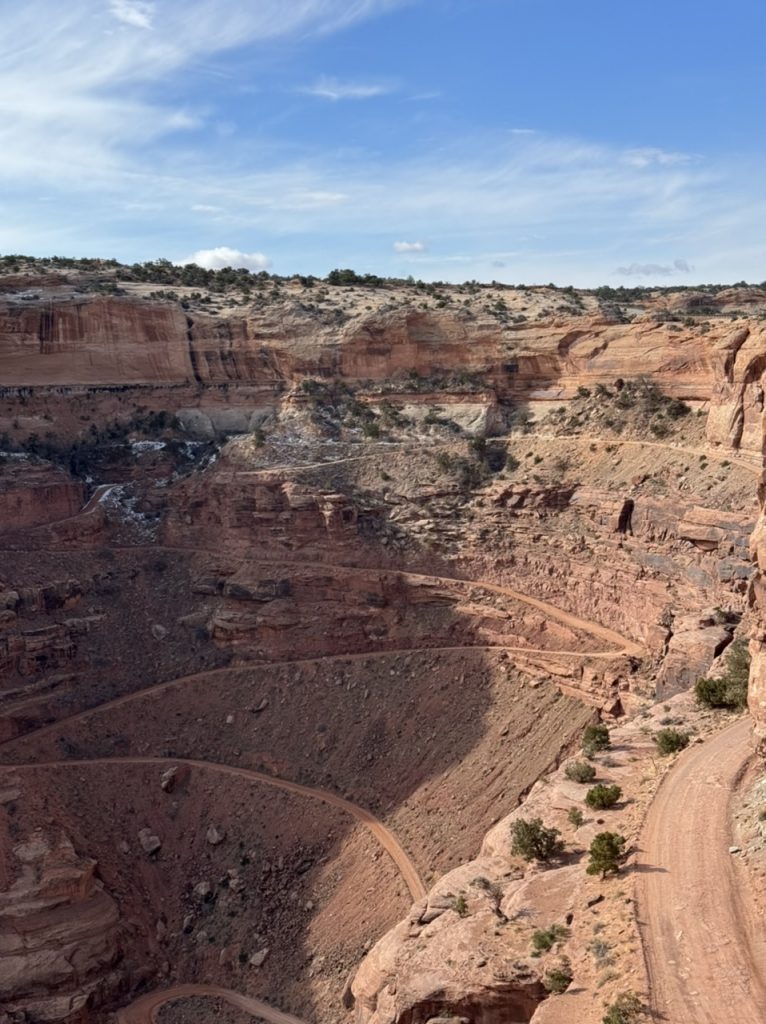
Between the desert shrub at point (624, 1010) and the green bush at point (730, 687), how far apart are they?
43.9ft

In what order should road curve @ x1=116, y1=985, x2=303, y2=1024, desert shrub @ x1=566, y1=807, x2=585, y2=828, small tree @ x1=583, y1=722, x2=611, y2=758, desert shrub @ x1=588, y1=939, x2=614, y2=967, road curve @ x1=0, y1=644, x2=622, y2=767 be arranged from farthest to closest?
1. road curve @ x1=0, y1=644, x2=622, y2=767
2. road curve @ x1=116, y1=985, x2=303, y2=1024
3. small tree @ x1=583, y1=722, x2=611, y2=758
4. desert shrub @ x1=566, y1=807, x2=585, y2=828
5. desert shrub @ x1=588, y1=939, x2=614, y2=967

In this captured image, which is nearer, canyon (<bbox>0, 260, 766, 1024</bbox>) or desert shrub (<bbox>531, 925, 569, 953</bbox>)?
desert shrub (<bbox>531, 925, 569, 953</bbox>)

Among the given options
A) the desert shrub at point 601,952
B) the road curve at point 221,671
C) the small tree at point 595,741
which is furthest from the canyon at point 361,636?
the small tree at point 595,741

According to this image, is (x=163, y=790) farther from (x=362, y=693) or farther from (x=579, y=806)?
(x=579, y=806)

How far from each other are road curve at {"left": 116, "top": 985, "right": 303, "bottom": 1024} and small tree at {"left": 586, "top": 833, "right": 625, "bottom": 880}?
14.1 m

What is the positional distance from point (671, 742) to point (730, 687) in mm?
3766

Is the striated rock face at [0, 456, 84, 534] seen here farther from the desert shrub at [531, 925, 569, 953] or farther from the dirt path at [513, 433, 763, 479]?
the desert shrub at [531, 925, 569, 953]

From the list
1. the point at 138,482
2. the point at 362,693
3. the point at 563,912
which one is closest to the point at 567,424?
the point at 362,693

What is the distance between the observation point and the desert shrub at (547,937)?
15945 mm

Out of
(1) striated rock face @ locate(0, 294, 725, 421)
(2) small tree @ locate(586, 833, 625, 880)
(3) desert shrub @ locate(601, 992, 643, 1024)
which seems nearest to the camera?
(3) desert shrub @ locate(601, 992, 643, 1024)

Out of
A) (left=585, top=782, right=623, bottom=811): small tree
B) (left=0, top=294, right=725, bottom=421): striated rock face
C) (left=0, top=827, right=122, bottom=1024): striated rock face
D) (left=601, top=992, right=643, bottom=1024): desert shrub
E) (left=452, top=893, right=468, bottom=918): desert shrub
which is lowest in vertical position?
(left=0, top=827, right=122, bottom=1024): striated rock face

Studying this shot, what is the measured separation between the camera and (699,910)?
1603 centimetres

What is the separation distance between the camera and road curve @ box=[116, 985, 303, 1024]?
28.3 m

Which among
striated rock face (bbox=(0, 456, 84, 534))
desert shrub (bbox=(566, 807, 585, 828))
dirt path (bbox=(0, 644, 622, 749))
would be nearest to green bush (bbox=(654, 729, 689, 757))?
desert shrub (bbox=(566, 807, 585, 828))
